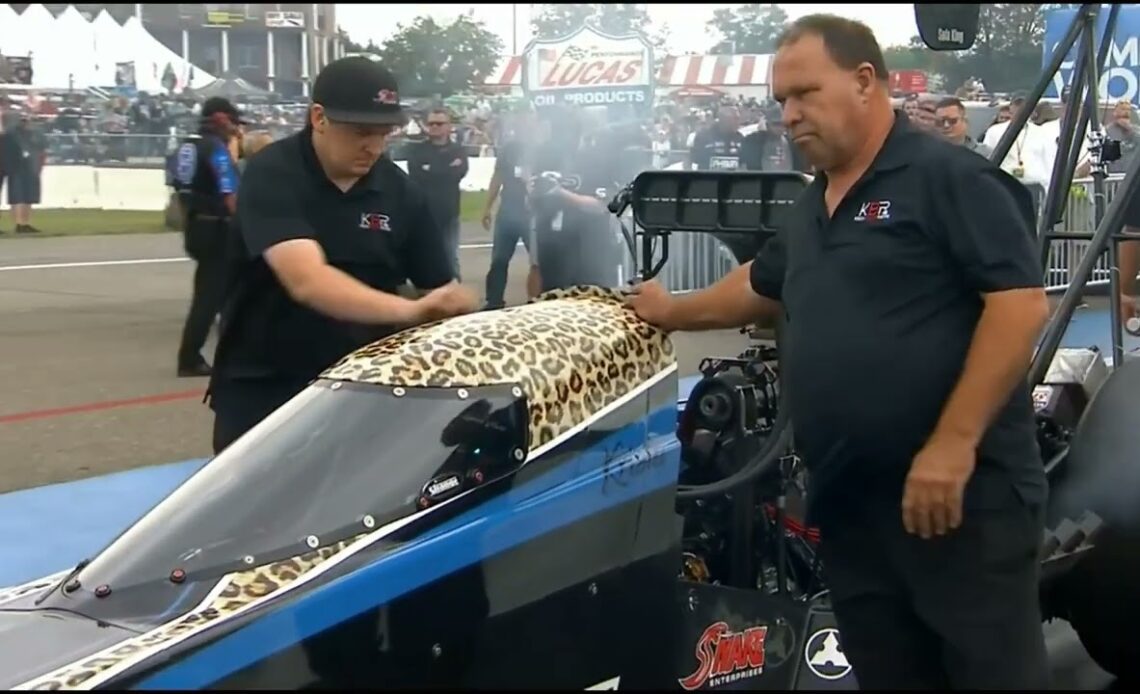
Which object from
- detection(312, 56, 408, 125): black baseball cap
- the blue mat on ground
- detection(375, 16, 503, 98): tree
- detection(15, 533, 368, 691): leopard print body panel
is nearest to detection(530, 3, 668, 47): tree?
detection(375, 16, 503, 98): tree

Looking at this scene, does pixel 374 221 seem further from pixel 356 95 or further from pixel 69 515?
pixel 69 515

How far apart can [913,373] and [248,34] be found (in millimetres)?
8591

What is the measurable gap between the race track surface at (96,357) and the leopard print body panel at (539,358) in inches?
105

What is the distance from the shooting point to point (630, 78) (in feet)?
43.6

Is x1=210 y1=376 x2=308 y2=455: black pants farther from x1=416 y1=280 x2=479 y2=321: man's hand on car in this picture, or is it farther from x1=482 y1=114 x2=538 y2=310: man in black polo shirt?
x1=482 y1=114 x2=538 y2=310: man in black polo shirt

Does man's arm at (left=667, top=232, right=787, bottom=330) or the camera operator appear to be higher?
man's arm at (left=667, top=232, right=787, bottom=330)

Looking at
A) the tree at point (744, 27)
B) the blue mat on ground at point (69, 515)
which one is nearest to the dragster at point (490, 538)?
the blue mat on ground at point (69, 515)

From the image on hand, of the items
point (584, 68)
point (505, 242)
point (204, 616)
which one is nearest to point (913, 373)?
point (204, 616)

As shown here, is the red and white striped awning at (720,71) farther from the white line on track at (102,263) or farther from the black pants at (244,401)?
the black pants at (244,401)

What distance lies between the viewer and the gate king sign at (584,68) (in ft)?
43.0

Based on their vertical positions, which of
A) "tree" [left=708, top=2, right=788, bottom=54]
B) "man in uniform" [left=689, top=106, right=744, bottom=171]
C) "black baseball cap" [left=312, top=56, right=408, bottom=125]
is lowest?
"man in uniform" [left=689, top=106, right=744, bottom=171]

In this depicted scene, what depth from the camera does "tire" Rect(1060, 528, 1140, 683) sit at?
12.6 feet

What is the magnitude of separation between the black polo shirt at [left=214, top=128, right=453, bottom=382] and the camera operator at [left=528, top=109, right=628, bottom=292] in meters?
5.99

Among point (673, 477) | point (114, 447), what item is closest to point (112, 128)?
point (114, 447)
